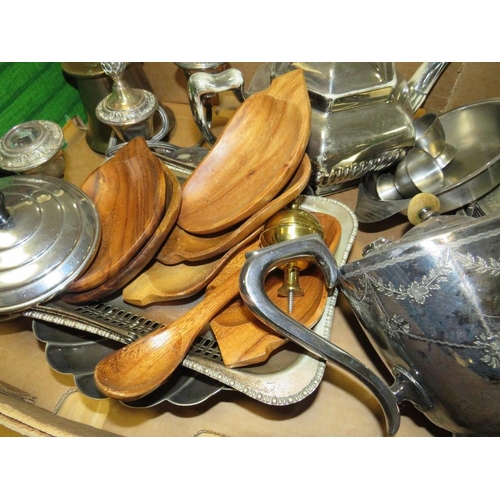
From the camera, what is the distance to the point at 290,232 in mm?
397

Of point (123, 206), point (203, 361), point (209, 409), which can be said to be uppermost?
point (123, 206)

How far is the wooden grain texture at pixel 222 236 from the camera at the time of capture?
1.34 ft

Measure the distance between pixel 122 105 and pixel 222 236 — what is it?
1.01ft

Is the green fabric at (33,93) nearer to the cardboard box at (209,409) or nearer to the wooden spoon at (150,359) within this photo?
the cardboard box at (209,409)

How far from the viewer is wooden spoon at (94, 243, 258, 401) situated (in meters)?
0.36

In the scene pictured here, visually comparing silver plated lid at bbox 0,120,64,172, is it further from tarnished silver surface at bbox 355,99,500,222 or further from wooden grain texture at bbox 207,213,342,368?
tarnished silver surface at bbox 355,99,500,222

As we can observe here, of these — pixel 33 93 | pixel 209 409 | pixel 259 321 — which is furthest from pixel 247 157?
pixel 33 93

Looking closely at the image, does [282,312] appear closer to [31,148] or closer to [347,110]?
[347,110]

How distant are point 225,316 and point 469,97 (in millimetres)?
586

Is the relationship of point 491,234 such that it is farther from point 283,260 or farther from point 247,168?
point 247,168

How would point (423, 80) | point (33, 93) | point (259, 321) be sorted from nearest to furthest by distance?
point (259, 321) → point (423, 80) → point (33, 93)

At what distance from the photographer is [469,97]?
2.25ft

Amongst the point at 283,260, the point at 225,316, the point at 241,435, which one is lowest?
the point at 241,435

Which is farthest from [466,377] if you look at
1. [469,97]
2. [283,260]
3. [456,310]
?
[469,97]
